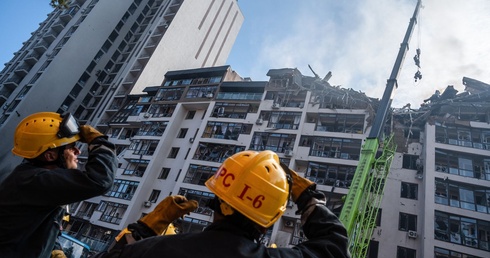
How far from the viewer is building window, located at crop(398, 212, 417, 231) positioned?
21.2m

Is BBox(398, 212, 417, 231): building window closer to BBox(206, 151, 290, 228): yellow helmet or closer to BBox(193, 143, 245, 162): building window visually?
BBox(193, 143, 245, 162): building window

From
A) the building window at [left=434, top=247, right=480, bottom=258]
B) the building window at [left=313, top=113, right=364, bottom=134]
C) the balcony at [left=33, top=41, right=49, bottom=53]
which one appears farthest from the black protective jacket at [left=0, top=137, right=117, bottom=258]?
the balcony at [left=33, top=41, right=49, bottom=53]

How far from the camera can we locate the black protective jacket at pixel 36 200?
2145 mm

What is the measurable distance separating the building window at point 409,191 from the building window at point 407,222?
154 centimetres

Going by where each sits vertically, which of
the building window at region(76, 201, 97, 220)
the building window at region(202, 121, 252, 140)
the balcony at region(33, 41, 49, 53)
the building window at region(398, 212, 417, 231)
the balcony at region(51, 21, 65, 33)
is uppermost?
the balcony at region(51, 21, 65, 33)

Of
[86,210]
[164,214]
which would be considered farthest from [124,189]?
[164,214]

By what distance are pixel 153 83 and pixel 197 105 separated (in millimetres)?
12753

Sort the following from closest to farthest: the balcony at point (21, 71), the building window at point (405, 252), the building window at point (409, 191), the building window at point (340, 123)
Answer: the building window at point (405, 252) < the building window at point (409, 191) < the building window at point (340, 123) < the balcony at point (21, 71)

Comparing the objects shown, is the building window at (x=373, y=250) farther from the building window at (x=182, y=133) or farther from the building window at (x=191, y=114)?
the building window at (x=191, y=114)

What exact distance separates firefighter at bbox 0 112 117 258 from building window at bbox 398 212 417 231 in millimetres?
24128

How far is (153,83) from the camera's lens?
44.2m

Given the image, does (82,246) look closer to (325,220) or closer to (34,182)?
(34,182)

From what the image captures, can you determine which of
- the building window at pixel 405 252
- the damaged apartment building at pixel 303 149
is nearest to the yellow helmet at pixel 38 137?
the damaged apartment building at pixel 303 149

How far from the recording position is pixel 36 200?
2166 millimetres
